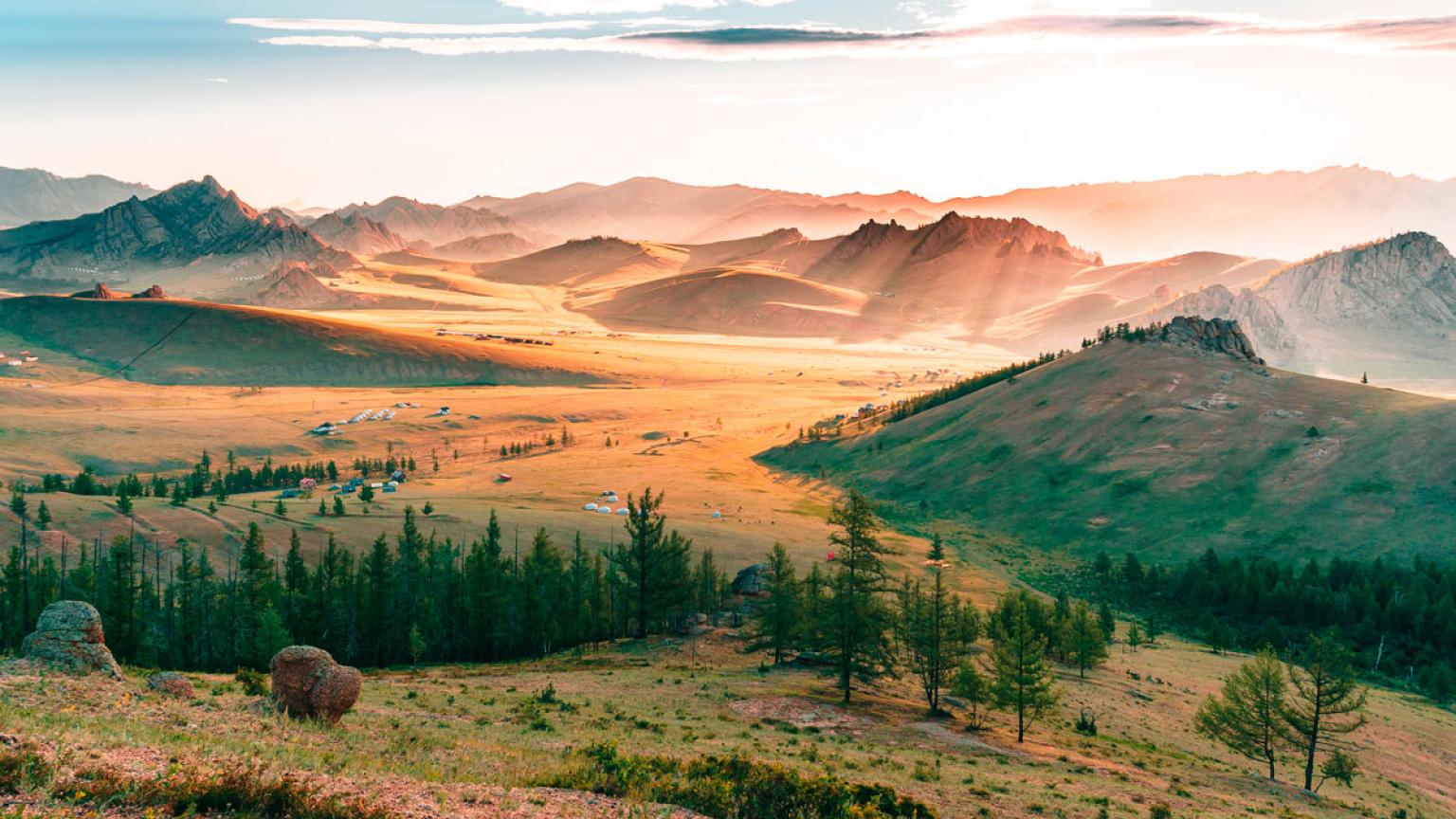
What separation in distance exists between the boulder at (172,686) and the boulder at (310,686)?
11.4ft

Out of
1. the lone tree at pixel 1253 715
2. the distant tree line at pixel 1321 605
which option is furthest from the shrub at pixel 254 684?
the distant tree line at pixel 1321 605

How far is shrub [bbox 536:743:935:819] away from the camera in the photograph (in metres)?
26.3

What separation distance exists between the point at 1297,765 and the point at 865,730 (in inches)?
1395

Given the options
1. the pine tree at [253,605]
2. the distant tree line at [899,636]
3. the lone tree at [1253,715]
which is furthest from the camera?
the pine tree at [253,605]

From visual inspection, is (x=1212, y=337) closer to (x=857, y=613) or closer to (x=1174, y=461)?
(x=1174, y=461)

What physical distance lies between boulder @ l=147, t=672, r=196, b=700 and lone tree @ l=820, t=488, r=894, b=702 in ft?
128

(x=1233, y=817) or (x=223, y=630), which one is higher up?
(x=1233, y=817)

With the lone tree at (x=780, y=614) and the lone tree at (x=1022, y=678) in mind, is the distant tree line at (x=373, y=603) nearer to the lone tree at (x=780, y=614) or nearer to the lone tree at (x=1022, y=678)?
the lone tree at (x=780, y=614)

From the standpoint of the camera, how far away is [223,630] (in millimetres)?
78312

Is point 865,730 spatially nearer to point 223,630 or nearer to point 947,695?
point 947,695

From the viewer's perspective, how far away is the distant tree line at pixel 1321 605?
9112 cm

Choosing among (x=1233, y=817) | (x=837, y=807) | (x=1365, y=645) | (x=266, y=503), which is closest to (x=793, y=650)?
(x=1233, y=817)

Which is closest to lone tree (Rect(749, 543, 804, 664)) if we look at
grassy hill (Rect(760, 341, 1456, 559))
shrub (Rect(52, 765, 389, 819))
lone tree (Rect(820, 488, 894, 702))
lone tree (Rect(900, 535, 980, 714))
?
lone tree (Rect(820, 488, 894, 702))

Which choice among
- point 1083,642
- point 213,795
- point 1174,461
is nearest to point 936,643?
point 1083,642
